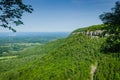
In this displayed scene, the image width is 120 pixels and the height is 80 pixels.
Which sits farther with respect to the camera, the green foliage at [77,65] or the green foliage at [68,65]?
the green foliage at [68,65]

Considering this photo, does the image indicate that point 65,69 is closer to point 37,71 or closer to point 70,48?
point 37,71

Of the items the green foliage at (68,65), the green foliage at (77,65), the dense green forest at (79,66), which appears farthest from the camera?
the green foliage at (68,65)

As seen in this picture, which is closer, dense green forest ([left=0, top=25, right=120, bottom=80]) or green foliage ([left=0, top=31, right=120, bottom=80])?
green foliage ([left=0, top=31, right=120, bottom=80])

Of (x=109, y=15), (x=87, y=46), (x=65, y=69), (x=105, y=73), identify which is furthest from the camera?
(x=87, y=46)

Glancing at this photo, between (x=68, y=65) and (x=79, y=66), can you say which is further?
(x=68, y=65)

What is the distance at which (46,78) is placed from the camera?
154625 millimetres

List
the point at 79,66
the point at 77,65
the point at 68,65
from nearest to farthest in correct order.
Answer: the point at 79,66, the point at 77,65, the point at 68,65

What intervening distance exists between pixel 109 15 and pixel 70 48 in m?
161

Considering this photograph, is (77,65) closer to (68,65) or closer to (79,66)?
(79,66)

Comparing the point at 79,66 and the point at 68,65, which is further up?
the point at 68,65

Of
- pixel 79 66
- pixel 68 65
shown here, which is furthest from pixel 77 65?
pixel 68 65

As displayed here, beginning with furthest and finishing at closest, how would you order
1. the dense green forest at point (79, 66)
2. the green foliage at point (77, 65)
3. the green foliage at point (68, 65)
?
1. the green foliage at point (68, 65)
2. the dense green forest at point (79, 66)
3. the green foliage at point (77, 65)

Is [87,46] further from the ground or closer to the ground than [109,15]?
closer to the ground

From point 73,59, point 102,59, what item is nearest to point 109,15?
point 102,59
